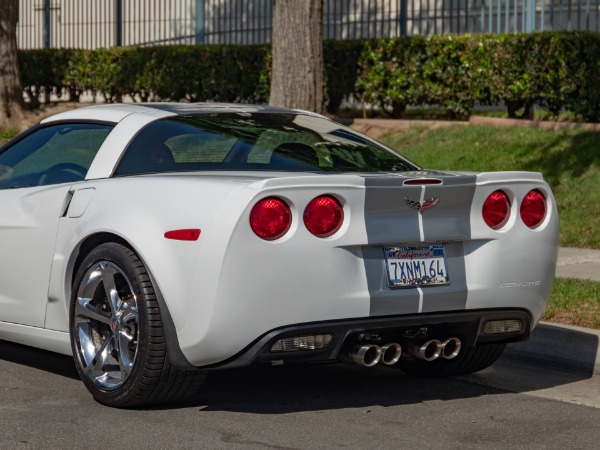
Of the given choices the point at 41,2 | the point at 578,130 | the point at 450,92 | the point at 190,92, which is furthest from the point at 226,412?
the point at 41,2

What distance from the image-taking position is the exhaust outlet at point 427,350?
5988mm

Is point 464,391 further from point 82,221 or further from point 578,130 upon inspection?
point 578,130

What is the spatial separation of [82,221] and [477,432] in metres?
2.09

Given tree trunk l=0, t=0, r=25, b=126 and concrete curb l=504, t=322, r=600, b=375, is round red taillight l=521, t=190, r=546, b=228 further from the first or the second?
tree trunk l=0, t=0, r=25, b=126

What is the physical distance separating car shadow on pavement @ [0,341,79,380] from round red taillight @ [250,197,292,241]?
5.90 feet

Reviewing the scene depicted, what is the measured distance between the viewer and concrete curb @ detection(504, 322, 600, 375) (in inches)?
281

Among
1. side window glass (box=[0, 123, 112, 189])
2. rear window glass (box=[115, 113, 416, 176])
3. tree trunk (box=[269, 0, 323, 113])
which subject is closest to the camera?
rear window glass (box=[115, 113, 416, 176])

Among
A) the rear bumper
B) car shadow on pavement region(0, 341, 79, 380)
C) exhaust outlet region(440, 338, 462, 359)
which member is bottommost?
car shadow on pavement region(0, 341, 79, 380)

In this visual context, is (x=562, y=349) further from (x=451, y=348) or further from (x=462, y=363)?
(x=451, y=348)

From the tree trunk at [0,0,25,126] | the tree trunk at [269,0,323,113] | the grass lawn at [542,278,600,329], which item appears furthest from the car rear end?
the tree trunk at [0,0,25,126]

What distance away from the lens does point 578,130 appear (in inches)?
569

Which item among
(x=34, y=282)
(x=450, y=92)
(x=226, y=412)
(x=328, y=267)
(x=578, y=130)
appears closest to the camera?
(x=328, y=267)

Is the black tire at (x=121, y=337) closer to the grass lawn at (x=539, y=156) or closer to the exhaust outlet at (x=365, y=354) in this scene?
the exhaust outlet at (x=365, y=354)

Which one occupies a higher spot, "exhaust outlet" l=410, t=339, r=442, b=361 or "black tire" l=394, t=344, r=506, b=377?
"exhaust outlet" l=410, t=339, r=442, b=361
